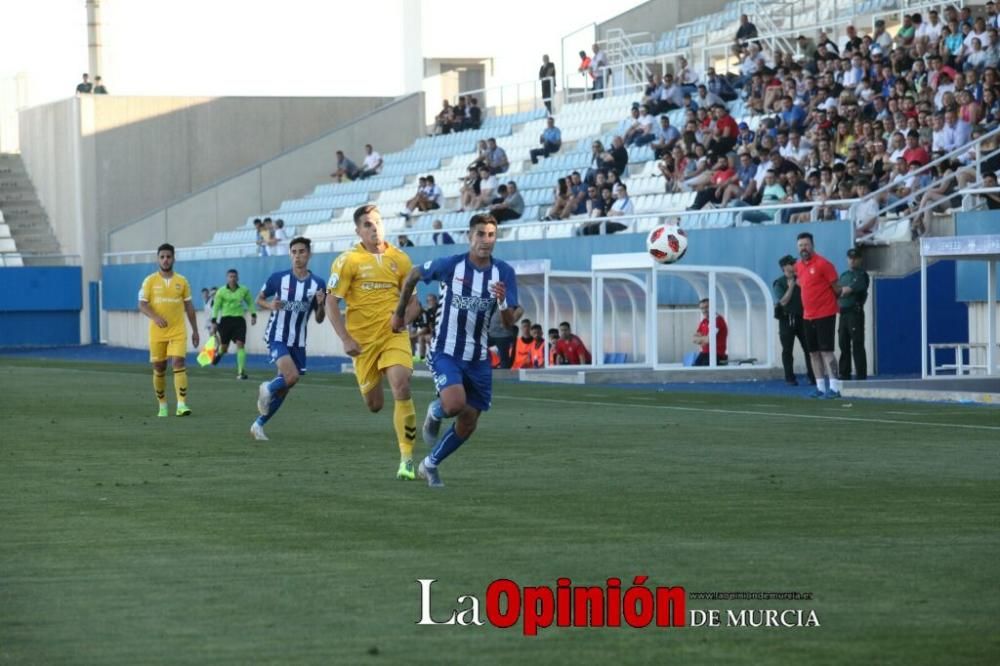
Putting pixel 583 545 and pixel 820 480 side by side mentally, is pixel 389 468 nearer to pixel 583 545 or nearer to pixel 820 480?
pixel 820 480

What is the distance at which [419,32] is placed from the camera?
5819 cm

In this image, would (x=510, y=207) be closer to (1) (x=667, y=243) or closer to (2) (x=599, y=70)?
(2) (x=599, y=70)

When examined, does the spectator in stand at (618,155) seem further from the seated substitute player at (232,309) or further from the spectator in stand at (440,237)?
the seated substitute player at (232,309)

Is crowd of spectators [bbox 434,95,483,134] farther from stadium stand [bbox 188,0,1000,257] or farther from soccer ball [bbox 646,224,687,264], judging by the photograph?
soccer ball [bbox 646,224,687,264]

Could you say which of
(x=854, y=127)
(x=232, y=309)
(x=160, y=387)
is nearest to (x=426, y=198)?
(x=232, y=309)

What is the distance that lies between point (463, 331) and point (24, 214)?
4746 cm

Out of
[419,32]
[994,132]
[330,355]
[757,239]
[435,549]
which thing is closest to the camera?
[435,549]

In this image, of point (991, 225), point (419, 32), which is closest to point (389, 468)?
point (991, 225)

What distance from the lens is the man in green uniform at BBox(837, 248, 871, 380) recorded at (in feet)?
86.4

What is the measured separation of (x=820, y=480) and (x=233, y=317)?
2136 centimetres

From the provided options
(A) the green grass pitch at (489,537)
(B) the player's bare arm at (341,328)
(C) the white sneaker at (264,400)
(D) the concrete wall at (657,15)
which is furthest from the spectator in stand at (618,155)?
(B) the player's bare arm at (341,328)

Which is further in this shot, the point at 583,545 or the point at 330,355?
the point at 330,355

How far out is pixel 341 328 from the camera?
44.6 feet

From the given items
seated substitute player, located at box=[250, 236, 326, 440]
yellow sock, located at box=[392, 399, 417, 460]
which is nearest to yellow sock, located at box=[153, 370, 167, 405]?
seated substitute player, located at box=[250, 236, 326, 440]
